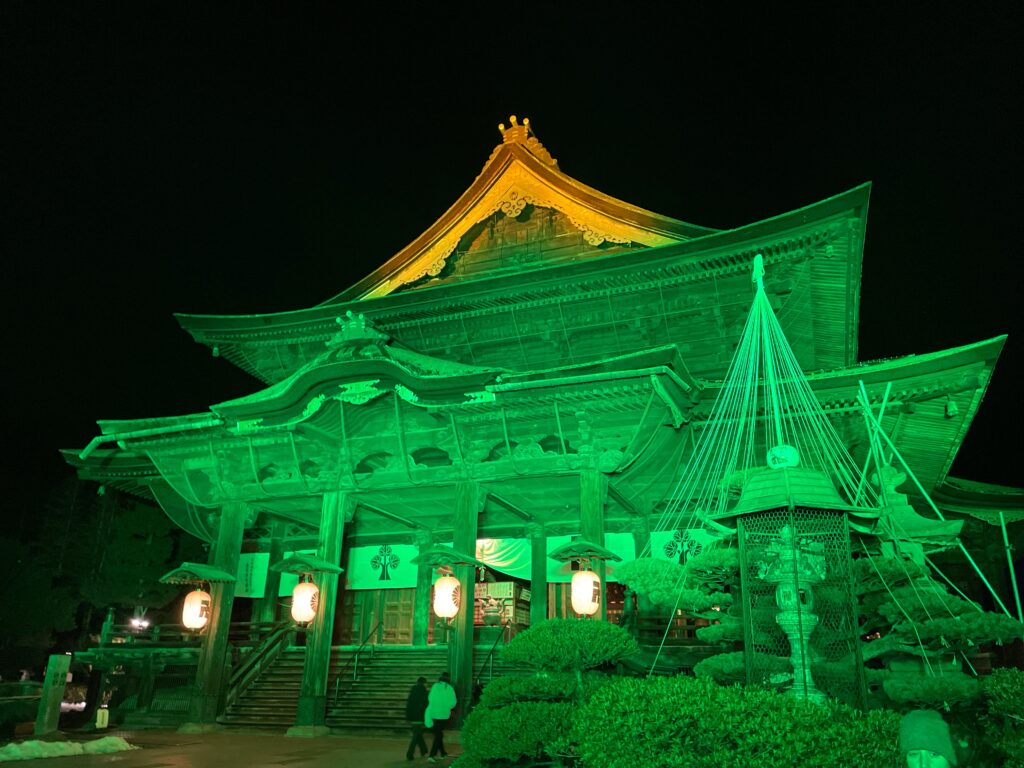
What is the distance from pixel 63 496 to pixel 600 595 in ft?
97.1

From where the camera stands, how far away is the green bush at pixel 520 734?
27.0 ft

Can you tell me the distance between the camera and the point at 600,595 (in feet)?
45.1

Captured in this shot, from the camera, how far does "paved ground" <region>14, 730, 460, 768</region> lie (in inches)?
431

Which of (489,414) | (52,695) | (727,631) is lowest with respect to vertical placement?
(52,695)

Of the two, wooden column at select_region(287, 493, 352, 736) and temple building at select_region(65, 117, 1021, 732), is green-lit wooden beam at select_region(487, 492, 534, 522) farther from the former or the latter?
wooden column at select_region(287, 493, 352, 736)

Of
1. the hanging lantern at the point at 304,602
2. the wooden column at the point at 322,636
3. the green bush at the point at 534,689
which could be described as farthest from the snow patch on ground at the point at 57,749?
the green bush at the point at 534,689

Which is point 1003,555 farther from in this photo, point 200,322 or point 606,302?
point 200,322

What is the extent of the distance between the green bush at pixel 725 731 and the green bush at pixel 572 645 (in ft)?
9.84

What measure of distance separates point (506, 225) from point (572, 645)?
1428 cm

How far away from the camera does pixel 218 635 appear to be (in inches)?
635

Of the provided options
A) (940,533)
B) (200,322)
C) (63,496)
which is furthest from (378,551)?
(63,496)

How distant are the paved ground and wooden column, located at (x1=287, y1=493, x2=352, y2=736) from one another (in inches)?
20.3

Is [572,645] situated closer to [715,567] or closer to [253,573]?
[715,567]

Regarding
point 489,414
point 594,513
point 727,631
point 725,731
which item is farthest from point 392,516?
point 725,731
